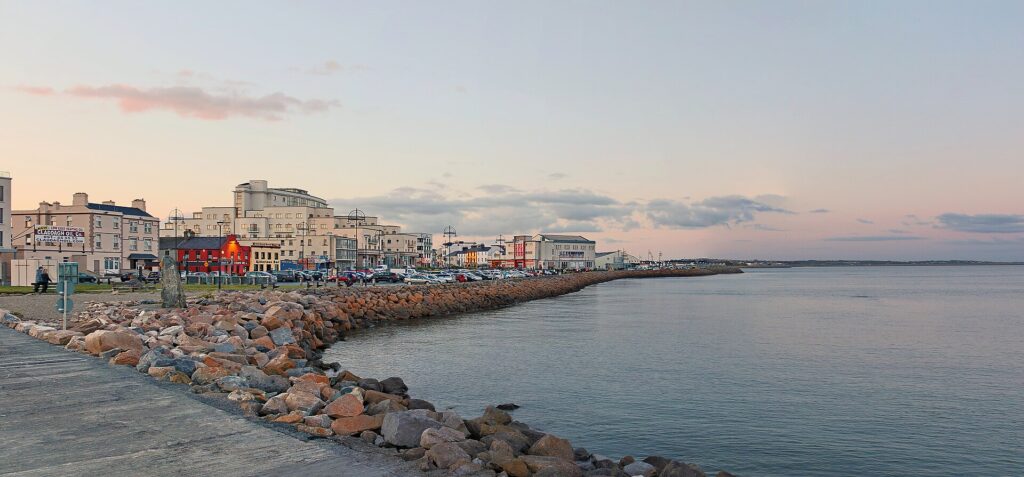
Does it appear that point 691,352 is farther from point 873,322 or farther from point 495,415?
point 873,322

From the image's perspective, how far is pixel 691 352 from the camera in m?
29.4

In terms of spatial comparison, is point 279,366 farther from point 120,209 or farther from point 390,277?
point 120,209

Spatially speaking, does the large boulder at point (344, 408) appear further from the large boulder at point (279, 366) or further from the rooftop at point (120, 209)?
the rooftop at point (120, 209)

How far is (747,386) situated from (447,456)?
15.4m

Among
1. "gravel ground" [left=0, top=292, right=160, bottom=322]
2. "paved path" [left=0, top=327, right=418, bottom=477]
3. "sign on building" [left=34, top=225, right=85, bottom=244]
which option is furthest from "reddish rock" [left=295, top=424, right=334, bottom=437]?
"sign on building" [left=34, top=225, right=85, bottom=244]

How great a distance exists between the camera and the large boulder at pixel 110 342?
52.5 feet

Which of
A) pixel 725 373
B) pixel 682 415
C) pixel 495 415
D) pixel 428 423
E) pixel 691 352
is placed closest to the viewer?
pixel 428 423

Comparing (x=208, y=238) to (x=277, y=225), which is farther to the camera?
(x=277, y=225)

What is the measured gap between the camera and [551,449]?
10.1m

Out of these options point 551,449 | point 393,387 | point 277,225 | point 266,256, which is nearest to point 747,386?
point 393,387

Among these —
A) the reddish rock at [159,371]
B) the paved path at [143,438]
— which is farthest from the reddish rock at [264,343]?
the paved path at [143,438]

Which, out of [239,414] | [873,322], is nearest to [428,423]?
[239,414]

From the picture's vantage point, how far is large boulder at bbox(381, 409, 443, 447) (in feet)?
30.6

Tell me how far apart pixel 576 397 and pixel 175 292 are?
20.0 m
